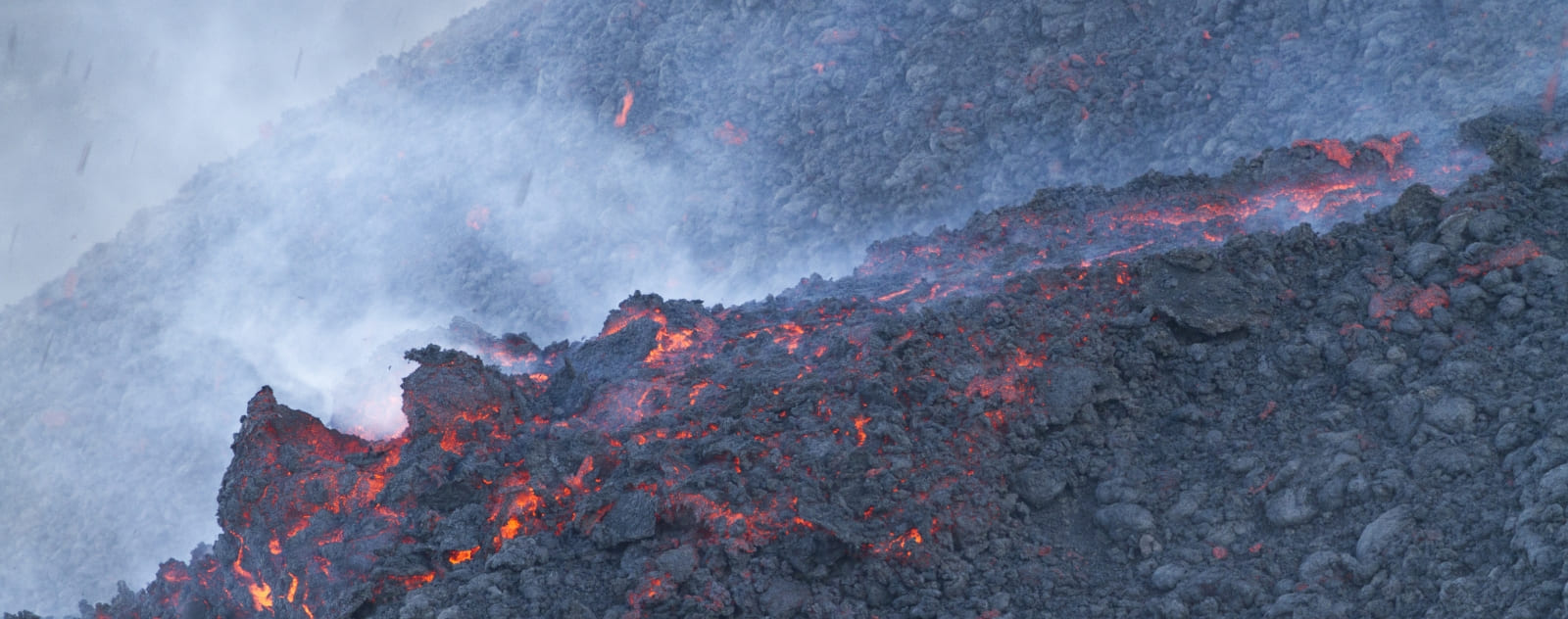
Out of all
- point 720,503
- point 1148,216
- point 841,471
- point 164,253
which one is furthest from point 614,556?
point 164,253

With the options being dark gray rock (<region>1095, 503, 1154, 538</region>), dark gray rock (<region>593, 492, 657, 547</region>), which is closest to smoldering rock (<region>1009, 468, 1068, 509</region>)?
dark gray rock (<region>1095, 503, 1154, 538</region>)

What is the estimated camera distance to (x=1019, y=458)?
38.3ft

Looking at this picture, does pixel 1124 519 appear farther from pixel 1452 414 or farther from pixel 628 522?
pixel 628 522

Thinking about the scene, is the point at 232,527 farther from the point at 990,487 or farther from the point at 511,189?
the point at 511,189

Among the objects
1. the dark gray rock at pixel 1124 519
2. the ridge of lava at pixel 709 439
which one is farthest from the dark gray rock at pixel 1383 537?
the ridge of lava at pixel 709 439

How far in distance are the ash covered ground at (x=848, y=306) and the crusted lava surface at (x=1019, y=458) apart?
45 mm

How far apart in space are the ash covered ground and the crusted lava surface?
5cm

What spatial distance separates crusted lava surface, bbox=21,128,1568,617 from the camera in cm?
985

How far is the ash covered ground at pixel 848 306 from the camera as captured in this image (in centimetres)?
1041

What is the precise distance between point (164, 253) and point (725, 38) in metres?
15.0

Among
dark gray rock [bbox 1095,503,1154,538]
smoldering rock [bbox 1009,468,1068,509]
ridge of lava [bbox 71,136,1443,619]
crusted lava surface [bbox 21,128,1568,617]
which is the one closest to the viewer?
crusted lava surface [bbox 21,128,1568,617]

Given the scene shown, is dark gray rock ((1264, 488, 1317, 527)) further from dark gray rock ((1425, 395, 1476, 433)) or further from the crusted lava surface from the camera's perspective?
dark gray rock ((1425, 395, 1476, 433))

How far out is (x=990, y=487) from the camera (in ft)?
37.2

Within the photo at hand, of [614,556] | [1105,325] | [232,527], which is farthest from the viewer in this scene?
[1105,325]
